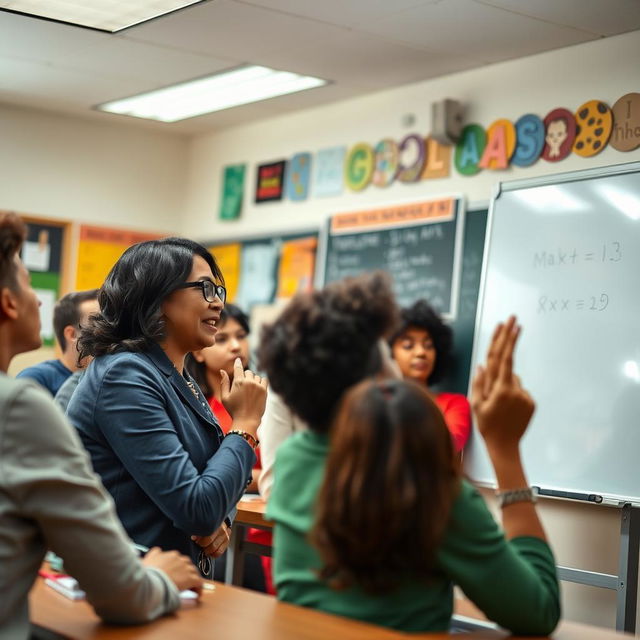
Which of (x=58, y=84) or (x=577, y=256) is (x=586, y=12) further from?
(x=58, y=84)

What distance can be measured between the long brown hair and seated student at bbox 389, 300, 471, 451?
3.11 meters

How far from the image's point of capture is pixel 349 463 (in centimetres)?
138

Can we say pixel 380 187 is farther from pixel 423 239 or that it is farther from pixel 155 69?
pixel 155 69

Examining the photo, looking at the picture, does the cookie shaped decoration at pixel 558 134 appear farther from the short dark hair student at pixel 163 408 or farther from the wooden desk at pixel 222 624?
the wooden desk at pixel 222 624

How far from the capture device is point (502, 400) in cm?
161

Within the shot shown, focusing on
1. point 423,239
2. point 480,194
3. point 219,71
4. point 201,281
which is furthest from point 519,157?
point 201,281

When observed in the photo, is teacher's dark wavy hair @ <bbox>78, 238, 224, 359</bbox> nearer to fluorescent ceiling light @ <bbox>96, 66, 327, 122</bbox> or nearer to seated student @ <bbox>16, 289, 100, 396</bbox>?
seated student @ <bbox>16, 289, 100, 396</bbox>

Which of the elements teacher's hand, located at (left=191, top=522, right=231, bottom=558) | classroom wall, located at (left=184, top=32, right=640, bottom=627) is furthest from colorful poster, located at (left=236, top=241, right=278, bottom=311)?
teacher's hand, located at (left=191, top=522, right=231, bottom=558)

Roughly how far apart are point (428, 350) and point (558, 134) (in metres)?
1.10

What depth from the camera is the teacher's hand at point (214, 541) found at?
225cm

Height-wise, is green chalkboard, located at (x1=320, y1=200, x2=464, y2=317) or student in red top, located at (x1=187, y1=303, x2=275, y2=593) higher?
green chalkboard, located at (x1=320, y1=200, x2=464, y2=317)

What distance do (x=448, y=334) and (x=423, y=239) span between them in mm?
548

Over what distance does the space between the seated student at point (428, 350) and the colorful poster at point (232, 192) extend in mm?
1760

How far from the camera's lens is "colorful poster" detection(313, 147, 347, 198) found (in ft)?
17.6
